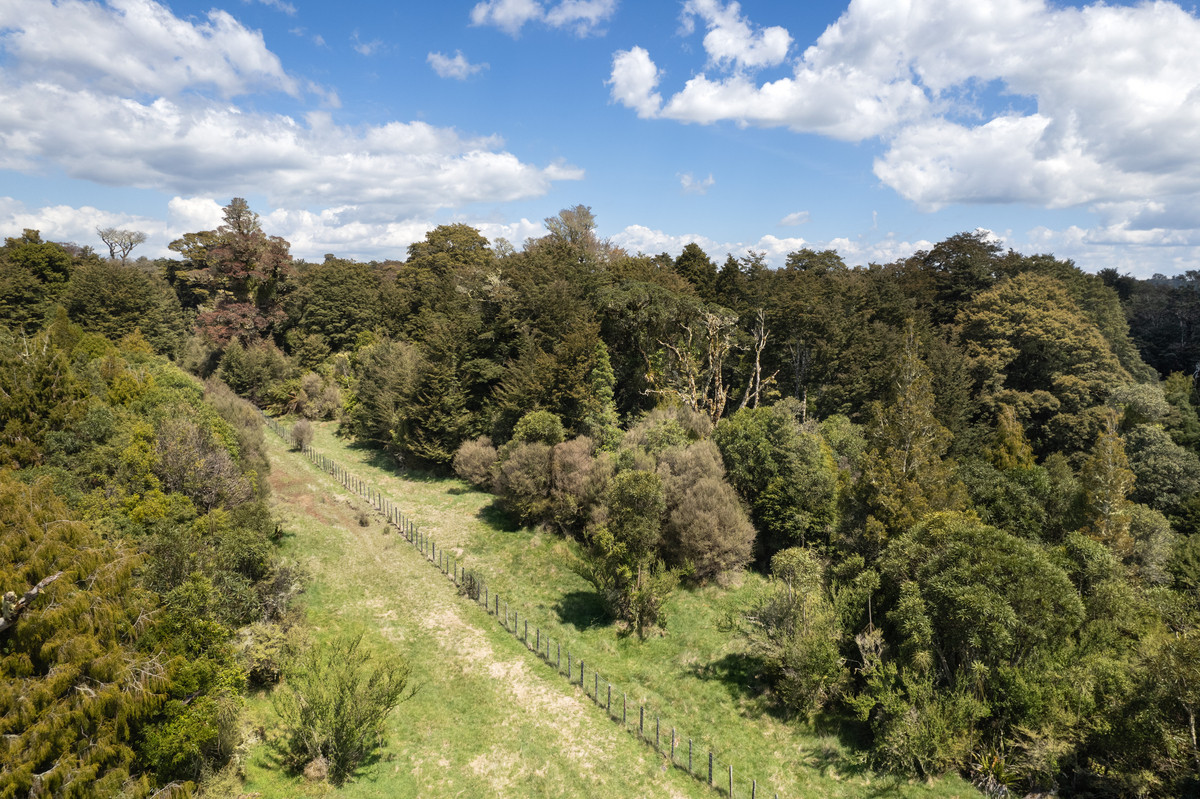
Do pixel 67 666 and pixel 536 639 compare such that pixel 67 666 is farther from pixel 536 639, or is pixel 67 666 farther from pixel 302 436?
pixel 302 436

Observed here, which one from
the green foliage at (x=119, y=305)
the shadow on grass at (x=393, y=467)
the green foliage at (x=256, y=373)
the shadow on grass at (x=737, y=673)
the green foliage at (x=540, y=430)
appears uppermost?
the green foliage at (x=119, y=305)

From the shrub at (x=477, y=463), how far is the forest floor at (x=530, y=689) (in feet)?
16.4

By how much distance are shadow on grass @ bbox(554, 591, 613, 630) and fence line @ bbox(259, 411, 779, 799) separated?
4.91 feet

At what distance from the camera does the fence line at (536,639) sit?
1666 centimetres

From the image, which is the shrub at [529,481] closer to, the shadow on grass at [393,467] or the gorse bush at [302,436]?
the shadow on grass at [393,467]

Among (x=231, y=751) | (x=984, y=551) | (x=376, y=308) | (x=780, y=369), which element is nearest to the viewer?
(x=231, y=751)

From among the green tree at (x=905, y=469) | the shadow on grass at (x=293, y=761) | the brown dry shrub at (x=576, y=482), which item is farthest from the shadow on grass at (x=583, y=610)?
the green tree at (x=905, y=469)

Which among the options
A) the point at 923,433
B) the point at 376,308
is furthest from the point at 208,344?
the point at 923,433

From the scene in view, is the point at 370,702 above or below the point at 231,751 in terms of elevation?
above

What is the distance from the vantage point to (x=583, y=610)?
25.7 m

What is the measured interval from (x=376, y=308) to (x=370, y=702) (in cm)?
5583

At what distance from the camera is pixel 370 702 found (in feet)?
50.7

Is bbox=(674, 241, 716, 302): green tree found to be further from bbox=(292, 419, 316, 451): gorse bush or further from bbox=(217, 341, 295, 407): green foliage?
bbox=(217, 341, 295, 407): green foliage

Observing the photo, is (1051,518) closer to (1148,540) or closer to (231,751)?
(1148,540)
